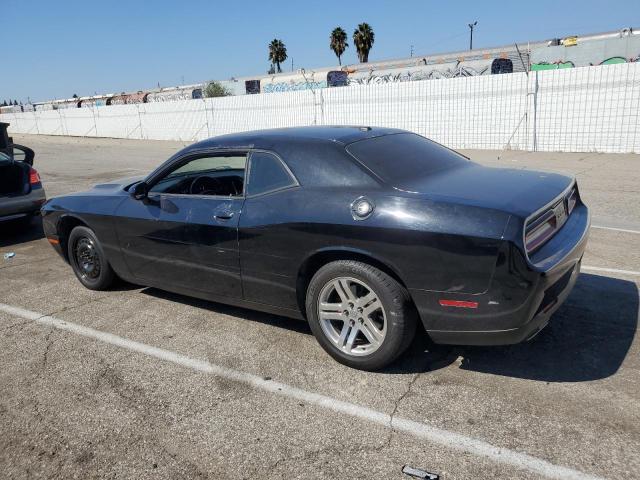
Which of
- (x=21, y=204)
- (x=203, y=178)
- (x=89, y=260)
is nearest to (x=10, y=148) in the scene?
(x=21, y=204)

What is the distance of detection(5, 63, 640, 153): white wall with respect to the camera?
1416 centimetres

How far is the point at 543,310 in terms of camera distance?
120 inches

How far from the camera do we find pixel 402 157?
3859mm

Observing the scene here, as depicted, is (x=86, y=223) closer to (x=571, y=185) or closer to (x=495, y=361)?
(x=495, y=361)

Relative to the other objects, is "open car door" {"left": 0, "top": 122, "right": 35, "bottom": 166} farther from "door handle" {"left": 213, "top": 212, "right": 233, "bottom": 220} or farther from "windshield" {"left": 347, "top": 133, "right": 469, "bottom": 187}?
"windshield" {"left": 347, "top": 133, "right": 469, "bottom": 187}

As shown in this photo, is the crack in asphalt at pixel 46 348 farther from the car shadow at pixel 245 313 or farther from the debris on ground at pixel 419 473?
the debris on ground at pixel 419 473

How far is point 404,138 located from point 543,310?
6.15 ft

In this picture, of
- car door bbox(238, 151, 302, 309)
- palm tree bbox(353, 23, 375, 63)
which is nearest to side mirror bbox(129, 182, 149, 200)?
car door bbox(238, 151, 302, 309)

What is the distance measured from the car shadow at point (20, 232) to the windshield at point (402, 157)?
20.9 feet

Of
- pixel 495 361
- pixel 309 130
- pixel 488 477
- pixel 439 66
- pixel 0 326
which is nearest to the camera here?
pixel 488 477

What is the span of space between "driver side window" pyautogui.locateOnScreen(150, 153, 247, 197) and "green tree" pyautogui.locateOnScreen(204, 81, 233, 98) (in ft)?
141

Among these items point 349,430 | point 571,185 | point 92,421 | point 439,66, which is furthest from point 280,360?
point 439,66

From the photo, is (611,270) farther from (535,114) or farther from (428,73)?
(428,73)

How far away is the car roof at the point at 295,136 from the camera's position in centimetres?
388
